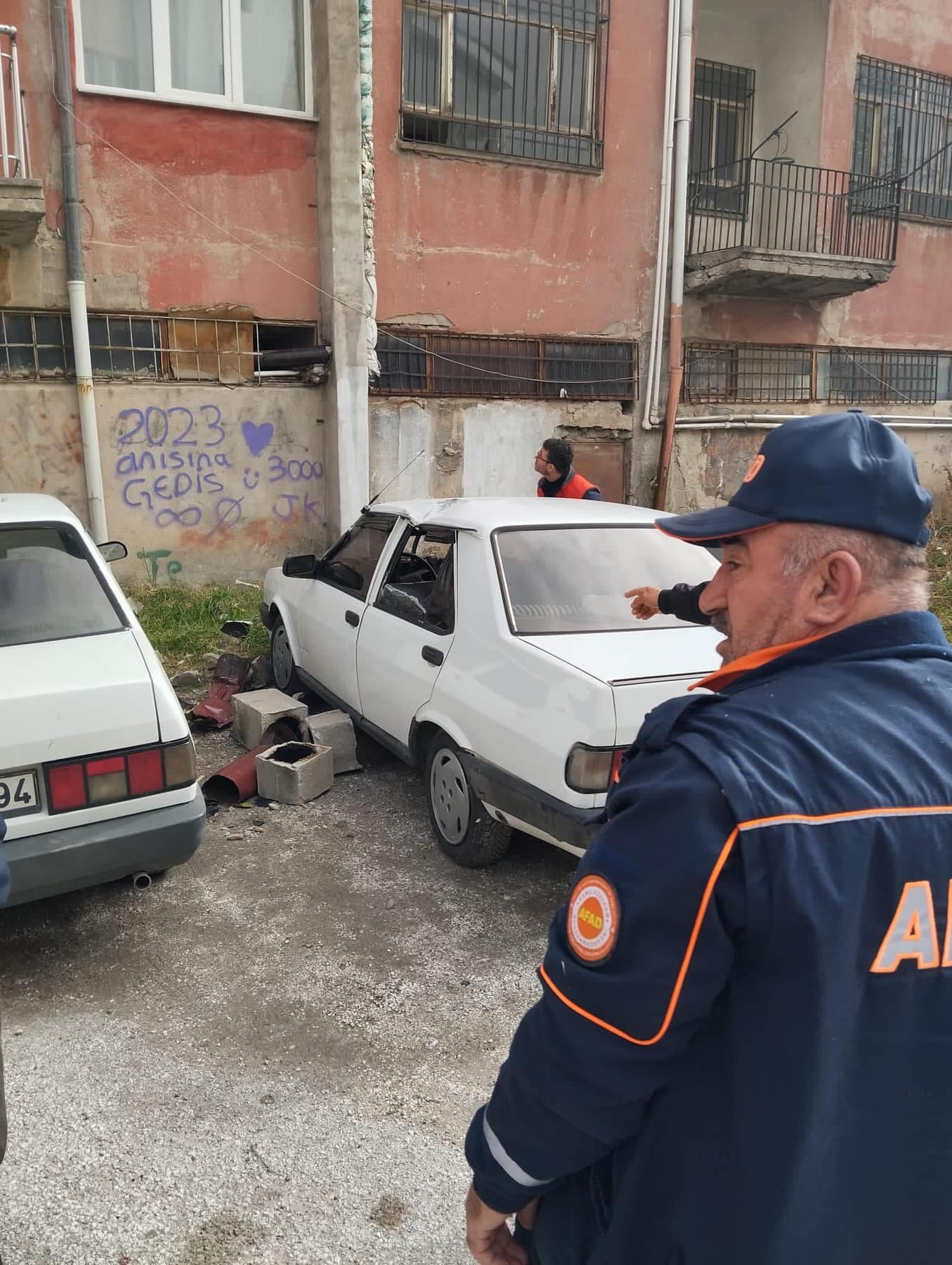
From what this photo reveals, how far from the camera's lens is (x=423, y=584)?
506cm

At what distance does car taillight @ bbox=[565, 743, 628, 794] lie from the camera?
11.1 feet

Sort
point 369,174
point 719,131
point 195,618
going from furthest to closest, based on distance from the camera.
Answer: point 719,131
point 369,174
point 195,618

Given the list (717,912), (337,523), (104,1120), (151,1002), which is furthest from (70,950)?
(337,523)

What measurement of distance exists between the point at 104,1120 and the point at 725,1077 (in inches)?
87.9

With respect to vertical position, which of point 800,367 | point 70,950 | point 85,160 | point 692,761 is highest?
point 85,160

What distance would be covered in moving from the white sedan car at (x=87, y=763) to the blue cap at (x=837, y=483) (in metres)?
2.57

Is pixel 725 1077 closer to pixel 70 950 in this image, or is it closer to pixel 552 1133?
pixel 552 1133

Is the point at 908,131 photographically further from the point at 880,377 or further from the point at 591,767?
the point at 591,767

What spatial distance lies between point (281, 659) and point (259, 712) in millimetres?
1117

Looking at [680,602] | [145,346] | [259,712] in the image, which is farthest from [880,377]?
[680,602]

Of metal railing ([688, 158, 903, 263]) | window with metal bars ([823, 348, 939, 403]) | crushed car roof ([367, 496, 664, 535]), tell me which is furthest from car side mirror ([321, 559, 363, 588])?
window with metal bars ([823, 348, 939, 403])

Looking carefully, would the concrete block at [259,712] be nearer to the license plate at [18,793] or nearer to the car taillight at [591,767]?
the license plate at [18,793]

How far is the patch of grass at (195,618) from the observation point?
24.7 feet

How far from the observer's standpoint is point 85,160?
28.1 ft
